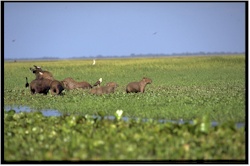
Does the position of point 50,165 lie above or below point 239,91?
below

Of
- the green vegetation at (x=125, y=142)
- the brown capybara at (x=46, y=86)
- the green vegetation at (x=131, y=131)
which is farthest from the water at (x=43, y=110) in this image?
the green vegetation at (x=125, y=142)

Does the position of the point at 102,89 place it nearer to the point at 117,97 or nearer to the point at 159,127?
the point at 117,97

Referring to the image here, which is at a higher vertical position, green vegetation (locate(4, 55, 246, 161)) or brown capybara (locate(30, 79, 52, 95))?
brown capybara (locate(30, 79, 52, 95))

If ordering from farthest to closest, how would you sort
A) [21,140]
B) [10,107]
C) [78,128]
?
[10,107] → [78,128] → [21,140]

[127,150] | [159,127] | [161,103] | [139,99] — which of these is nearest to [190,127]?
[159,127]

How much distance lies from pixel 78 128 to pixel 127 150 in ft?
7.44

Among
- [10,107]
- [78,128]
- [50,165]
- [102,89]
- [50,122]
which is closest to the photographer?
[50,165]

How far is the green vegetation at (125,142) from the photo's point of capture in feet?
30.2

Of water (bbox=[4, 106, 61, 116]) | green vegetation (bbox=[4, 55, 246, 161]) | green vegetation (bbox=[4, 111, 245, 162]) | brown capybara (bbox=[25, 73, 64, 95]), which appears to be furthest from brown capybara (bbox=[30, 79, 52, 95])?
green vegetation (bbox=[4, 111, 245, 162])

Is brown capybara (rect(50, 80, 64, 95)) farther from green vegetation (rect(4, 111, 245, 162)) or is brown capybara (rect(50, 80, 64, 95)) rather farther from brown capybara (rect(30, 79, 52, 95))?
green vegetation (rect(4, 111, 245, 162))

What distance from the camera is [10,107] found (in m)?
16.8

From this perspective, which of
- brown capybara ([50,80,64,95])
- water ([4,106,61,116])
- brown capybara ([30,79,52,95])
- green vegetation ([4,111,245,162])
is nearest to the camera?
green vegetation ([4,111,245,162])

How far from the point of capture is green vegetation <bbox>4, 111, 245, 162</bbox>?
9.21m

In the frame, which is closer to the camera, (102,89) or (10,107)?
(10,107)
